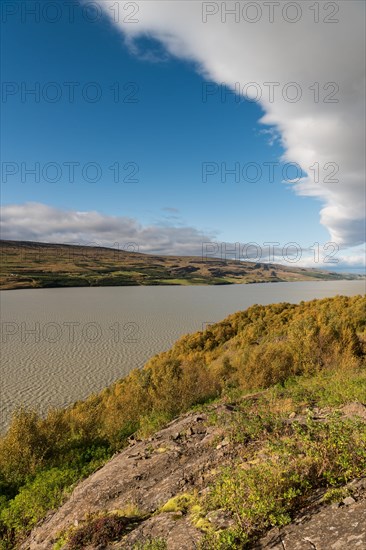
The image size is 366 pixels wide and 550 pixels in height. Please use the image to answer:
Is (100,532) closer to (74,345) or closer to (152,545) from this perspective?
(152,545)

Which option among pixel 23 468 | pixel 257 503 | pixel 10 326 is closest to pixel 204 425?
pixel 257 503

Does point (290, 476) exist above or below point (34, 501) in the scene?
above

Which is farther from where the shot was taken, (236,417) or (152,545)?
(236,417)

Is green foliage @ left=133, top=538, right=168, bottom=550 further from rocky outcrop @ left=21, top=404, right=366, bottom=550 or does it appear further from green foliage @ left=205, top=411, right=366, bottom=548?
green foliage @ left=205, top=411, right=366, bottom=548

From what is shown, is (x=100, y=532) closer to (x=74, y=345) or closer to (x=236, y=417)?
(x=236, y=417)

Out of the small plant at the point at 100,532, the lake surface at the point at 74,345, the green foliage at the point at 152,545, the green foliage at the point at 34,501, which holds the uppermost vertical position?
the green foliage at the point at 152,545

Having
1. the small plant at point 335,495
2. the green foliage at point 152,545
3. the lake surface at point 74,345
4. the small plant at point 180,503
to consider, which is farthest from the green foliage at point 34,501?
the lake surface at point 74,345

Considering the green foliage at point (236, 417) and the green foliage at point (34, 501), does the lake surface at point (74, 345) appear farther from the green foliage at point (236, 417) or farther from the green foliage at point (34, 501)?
the green foliage at point (34, 501)

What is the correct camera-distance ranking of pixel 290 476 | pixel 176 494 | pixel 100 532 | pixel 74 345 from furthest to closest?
pixel 74 345 → pixel 176 494 → pixel 100 532 → pixel 290 476

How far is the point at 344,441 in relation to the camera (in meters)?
4.64

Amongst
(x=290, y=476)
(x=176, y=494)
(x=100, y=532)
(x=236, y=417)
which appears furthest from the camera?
(x=236, y=417)

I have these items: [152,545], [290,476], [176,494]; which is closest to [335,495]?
[290,476]

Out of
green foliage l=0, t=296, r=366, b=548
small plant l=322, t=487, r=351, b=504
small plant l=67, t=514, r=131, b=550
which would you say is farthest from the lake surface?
small plant l=322, t=487, r=351, b=504

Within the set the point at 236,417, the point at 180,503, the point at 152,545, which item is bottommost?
the point at 180,503
